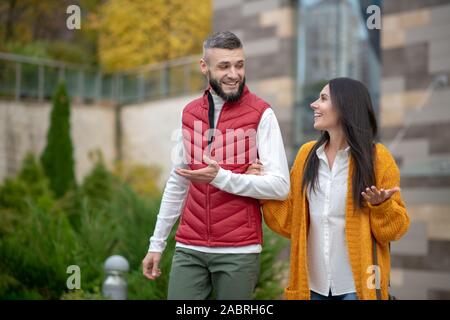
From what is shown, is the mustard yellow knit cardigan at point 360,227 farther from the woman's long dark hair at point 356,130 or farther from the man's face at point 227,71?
the man's face at point 227,71

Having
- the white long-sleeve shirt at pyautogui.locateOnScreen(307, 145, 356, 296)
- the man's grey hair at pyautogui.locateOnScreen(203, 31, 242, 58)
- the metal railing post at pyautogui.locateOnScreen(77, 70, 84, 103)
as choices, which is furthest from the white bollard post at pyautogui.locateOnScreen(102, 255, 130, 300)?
the metal railing post at pyautogui.locateOnScreen(77, 70, 84, 103)

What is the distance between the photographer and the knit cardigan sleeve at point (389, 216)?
2881mm

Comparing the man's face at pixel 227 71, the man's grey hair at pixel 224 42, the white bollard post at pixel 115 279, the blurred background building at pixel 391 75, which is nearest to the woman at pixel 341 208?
the man's face at pixel 227 71

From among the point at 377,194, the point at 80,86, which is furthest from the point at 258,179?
the point at 80,86

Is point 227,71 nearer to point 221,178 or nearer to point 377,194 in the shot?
point 221,178

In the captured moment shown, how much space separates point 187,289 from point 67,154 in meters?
11.5

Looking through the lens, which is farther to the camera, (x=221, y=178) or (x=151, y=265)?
(x=151, y=265)

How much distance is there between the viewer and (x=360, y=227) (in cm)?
296

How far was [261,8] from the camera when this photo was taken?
10.0m

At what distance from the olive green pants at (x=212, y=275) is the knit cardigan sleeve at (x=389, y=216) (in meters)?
0.54

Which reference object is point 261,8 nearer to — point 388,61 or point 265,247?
point 388,61

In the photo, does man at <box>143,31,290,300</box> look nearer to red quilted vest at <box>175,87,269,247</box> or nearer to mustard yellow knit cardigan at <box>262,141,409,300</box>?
red quilted vest at <box>175,87,269,247</box>

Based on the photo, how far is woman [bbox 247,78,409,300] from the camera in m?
2.94

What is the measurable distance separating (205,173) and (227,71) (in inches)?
18.5
